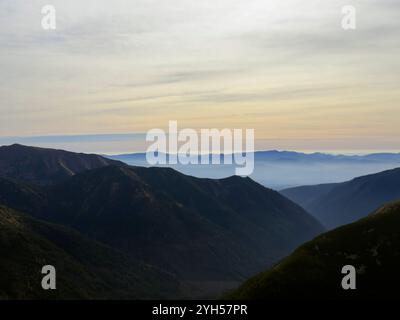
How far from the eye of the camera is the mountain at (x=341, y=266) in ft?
397

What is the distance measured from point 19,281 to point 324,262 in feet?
429

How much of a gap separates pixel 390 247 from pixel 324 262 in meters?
20.2

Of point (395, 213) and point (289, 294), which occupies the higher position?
point (395, 213)

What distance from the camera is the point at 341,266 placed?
13038 centimetres

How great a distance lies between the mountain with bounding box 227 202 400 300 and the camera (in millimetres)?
120938

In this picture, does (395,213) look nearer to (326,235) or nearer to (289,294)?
(326,235)

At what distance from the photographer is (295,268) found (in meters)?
131
